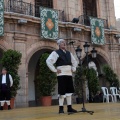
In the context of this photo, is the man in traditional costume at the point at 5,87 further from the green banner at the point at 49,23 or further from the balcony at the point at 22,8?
the balcony at the point at 22,8

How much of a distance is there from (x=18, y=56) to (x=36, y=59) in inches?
193

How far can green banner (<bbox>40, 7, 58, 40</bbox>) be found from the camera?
47.1 feet

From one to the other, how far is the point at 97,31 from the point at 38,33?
169 inches

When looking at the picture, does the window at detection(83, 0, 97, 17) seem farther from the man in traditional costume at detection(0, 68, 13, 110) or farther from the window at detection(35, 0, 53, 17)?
the man in traditional costume at detection(0, 68, 13, 110)

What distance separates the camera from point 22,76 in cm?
1341

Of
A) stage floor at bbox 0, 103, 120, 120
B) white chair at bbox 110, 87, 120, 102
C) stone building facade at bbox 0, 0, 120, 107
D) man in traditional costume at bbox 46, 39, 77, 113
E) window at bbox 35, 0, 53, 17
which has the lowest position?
stage floor at bbox 0, 103, 120, 120

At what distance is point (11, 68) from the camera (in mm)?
11922

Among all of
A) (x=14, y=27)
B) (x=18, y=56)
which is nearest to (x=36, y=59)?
(x=14, y=27)

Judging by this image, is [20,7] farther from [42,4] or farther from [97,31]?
[97,31]

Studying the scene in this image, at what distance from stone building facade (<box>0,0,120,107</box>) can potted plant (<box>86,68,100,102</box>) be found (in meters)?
1.84

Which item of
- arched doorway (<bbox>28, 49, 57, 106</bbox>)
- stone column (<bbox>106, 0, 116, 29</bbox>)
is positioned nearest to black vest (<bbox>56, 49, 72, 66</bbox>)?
arched doorway (<bbox>28, 49, 57, 106</bbox>)

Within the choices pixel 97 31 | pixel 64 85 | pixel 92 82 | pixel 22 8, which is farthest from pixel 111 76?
pixel 64 85

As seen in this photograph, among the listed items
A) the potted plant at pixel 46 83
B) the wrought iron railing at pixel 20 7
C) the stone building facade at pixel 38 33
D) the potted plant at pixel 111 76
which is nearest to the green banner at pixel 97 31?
the stone building facade at pixel 38 33

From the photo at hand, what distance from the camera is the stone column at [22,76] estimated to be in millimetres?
13078
